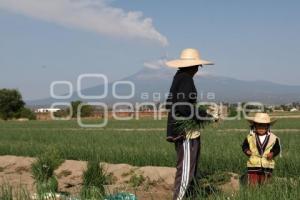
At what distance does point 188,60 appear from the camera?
21.5 ft

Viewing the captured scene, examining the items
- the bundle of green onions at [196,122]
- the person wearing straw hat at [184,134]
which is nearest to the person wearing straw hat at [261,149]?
the bundle of green onions at [196,122]

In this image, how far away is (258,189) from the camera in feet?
16.3

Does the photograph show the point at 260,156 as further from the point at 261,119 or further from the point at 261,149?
the point at 261,119

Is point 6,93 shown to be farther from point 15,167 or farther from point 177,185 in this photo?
point 177,185

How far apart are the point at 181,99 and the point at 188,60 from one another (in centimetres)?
48

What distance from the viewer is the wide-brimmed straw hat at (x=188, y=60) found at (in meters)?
6.45

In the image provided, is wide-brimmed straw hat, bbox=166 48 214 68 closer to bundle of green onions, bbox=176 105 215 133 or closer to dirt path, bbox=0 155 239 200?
bundle of green onions, bbox=176 105 215 133

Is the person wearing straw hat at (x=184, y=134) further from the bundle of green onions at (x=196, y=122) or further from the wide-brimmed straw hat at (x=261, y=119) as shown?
the wide-brimmed straw hat at (x=261, y=119)

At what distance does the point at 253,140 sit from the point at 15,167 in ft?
25.3

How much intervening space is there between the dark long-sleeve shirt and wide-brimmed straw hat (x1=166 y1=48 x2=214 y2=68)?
118mm

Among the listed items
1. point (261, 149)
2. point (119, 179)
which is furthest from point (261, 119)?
point (119, 179)

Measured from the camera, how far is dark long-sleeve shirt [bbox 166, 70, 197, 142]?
633 cm

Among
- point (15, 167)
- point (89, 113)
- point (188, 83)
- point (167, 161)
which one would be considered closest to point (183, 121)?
point (188, 83)

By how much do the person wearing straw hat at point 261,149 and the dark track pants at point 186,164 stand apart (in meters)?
0.76
